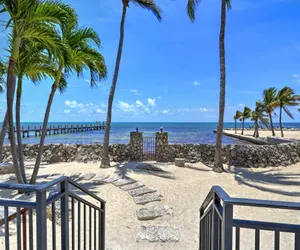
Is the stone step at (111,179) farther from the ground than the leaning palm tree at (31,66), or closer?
closer

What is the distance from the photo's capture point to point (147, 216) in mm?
4805

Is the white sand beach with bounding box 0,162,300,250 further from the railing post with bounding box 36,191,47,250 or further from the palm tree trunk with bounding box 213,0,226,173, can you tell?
the railing post with bounding box 36,191,47,250

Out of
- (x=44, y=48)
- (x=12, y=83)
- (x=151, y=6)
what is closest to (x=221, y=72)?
(x=151, y=6)

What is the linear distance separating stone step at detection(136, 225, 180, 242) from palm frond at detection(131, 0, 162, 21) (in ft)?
30.5

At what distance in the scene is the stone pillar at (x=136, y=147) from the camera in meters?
11.0

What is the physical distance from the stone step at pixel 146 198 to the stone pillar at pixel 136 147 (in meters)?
4.98

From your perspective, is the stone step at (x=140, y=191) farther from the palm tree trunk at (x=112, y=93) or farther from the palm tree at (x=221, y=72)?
the palm tree at (x=221, y=72)

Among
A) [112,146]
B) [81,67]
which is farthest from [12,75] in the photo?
[112,146]

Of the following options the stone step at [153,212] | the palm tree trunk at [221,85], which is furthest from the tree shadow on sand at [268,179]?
the stone step at [153,212]

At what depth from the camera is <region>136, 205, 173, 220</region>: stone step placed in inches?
189

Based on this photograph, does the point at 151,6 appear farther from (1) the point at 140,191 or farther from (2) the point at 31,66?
(1) the point at 140,191

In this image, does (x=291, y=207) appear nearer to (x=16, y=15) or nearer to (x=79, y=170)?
(x=16, y=15)

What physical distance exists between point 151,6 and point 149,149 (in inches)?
277

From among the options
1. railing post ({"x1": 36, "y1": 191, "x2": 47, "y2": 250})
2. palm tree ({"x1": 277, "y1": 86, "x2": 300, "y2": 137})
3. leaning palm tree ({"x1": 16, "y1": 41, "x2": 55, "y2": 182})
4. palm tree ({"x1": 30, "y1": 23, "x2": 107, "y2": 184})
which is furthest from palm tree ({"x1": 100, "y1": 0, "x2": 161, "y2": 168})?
palm tree ({"x1": 277, "y1": 86, "x2": 300, "y2": 137})
